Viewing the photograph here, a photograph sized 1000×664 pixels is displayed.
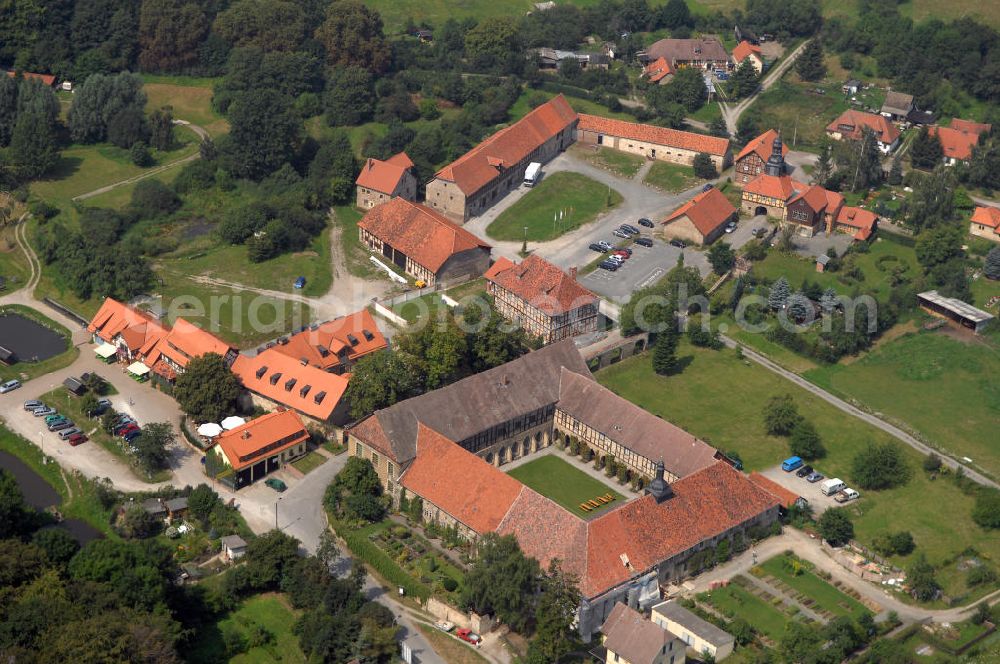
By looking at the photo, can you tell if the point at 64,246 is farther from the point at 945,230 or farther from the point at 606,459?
the point at 945,230

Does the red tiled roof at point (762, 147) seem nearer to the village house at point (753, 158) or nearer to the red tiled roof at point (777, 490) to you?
the village house at point (753, 158)

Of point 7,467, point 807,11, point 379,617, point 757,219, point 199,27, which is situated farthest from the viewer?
point 807,11

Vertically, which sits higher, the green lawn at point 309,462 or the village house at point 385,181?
the village house at point 385,181

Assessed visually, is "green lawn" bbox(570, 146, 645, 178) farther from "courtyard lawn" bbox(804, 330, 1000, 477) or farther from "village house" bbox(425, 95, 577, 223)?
"courtyard lawn" bbox(804, 330, 1000, 477)

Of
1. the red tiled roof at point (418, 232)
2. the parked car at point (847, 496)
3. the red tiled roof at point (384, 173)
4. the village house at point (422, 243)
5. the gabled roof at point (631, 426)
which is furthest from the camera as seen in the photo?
the red tiled roof at point (384, 173)

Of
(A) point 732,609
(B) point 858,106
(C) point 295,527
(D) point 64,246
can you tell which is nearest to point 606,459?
(A) point 732,609

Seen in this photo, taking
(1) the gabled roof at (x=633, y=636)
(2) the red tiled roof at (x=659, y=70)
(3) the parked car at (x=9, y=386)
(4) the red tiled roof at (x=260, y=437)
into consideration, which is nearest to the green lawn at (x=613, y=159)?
(2) the red tiled roof at (x=659, y=70)
